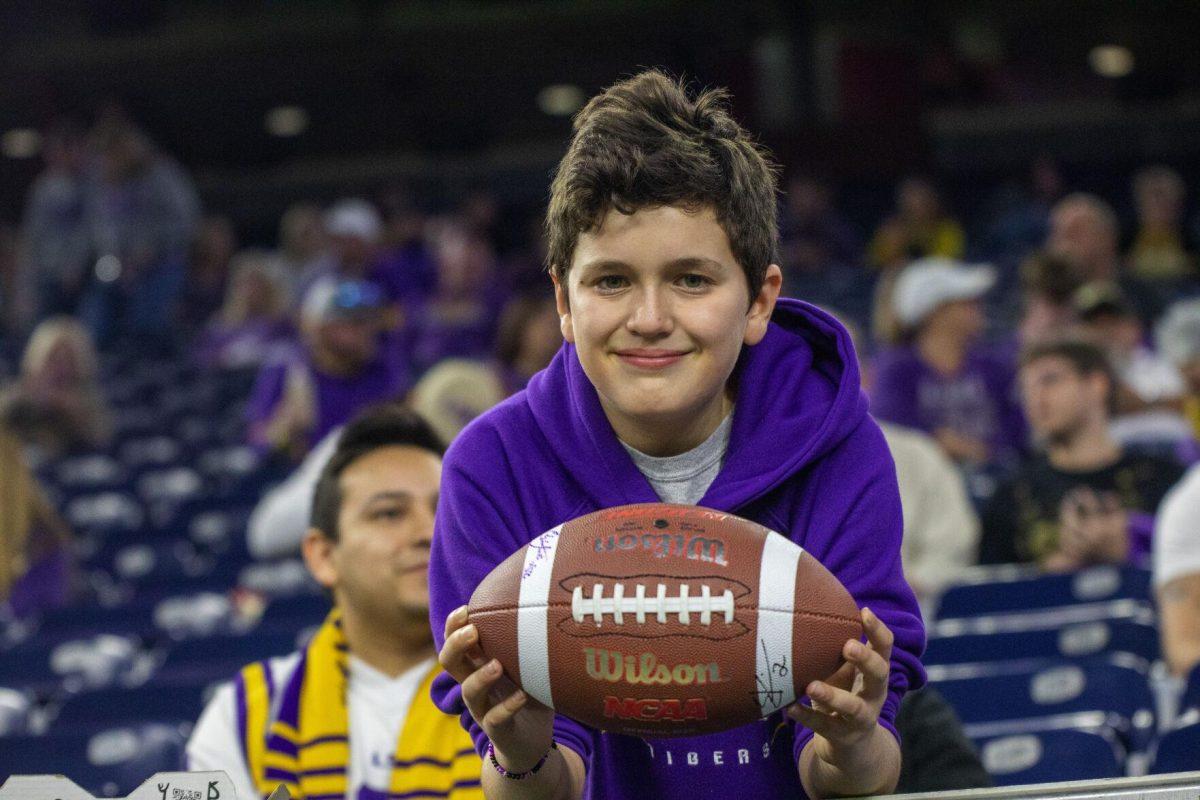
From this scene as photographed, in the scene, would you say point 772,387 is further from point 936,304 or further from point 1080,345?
point 936,304

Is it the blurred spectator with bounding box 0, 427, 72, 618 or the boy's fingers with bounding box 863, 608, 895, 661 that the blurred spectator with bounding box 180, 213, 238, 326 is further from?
the boy's fingers with bounding box 863, 608, 895, 661

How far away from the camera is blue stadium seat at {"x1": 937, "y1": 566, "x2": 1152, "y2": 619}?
4.25m

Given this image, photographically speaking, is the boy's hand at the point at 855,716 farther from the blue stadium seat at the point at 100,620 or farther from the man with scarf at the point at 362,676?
the blue stadium seat at the point at 100,620

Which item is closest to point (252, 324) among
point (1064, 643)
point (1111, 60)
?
point (1064, 643)

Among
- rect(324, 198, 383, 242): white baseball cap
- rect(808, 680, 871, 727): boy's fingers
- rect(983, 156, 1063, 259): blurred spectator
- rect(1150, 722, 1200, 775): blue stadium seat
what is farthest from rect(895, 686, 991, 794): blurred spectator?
rect(983, 156, 1063, 259): blurred spectator

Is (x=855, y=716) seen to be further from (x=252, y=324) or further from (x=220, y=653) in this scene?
(x=252, y=324)

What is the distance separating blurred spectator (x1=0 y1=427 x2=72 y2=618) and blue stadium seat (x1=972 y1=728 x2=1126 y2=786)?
11.8 ft

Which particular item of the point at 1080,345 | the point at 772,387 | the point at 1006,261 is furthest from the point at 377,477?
the point at 1006,261

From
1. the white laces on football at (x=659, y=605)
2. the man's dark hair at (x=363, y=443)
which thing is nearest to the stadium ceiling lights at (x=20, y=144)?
the man's dark hair at (x=363, y=443)

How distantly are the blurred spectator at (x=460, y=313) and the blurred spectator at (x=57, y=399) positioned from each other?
182 cm

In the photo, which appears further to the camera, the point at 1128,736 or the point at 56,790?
the point at 1128,736

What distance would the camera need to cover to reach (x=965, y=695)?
3.47m

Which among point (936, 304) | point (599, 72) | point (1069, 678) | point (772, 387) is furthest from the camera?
point (599, 72)

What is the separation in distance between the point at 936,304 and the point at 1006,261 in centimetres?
519
